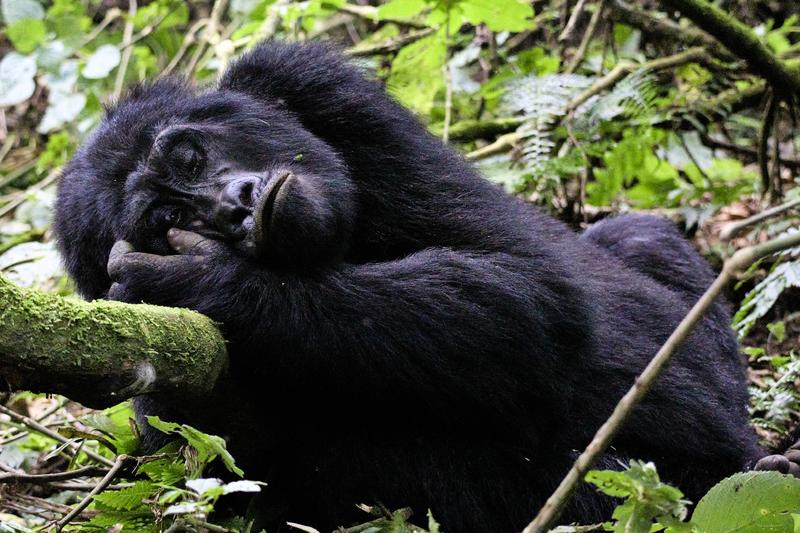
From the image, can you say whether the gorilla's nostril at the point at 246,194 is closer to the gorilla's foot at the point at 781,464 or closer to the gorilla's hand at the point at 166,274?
the gorilla's hand at the point at 166,274

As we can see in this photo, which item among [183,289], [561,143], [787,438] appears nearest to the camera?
[183,289]

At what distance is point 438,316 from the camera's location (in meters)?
2.82

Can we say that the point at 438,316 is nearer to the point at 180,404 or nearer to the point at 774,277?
the point at 180,404

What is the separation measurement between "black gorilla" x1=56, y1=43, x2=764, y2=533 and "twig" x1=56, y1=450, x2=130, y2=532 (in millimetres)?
186

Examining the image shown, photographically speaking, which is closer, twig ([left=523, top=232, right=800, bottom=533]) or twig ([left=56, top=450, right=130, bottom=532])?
twig ([left=523, top=232, right=800, bottom=533])

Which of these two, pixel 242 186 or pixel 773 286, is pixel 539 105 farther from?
pixel 242 186

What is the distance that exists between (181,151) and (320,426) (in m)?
1.03

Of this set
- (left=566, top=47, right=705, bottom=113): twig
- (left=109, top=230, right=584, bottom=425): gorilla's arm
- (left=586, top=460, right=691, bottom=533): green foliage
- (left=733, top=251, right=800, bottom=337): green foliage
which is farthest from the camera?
Result: (left=566, top=47, right=705, bottom=113): twig

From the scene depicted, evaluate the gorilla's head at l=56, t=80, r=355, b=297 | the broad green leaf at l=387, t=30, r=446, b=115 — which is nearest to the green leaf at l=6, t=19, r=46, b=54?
the broad green leaf at l=387, t=30, r=446, b=115

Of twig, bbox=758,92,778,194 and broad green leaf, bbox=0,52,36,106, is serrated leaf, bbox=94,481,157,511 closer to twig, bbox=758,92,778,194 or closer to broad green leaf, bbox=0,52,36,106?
twig, bbox=758,92,778,194

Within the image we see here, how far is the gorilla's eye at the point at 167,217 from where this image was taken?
313 centimetres

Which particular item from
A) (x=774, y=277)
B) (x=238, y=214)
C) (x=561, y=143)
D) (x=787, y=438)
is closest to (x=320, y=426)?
(x=238, y=214)

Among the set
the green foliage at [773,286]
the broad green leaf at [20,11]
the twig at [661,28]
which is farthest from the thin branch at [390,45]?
the green foliage at [773,286]

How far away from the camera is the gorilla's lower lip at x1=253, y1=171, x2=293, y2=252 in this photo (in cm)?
275
